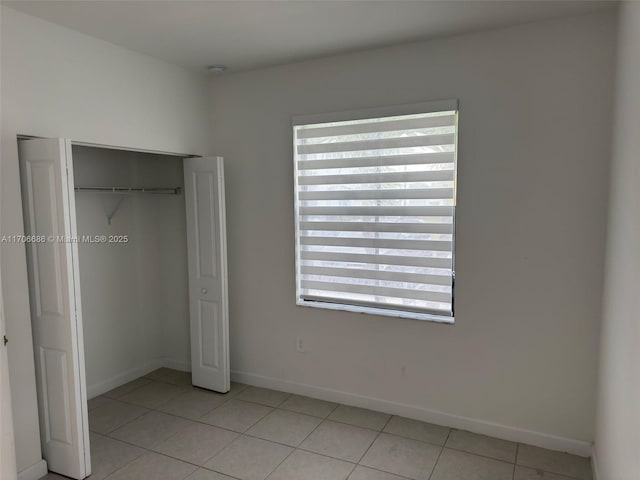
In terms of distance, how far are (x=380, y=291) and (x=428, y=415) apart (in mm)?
989

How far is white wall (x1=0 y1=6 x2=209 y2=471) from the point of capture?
2.60m

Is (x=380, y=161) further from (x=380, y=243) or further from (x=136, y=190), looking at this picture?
(x=136, y=190)

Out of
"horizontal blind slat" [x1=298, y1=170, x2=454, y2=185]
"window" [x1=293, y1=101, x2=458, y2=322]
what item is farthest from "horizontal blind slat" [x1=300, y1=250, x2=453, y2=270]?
"horizontal blind slat" [x1=298, y1=170, x2=454, y2=185]

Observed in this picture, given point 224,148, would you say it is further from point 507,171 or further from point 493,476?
point 493,476

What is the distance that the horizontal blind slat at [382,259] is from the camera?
327cm

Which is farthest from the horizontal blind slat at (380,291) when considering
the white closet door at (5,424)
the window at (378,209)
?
the white closet door at (5,424)

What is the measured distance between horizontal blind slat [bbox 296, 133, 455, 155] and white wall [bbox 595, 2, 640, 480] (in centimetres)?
104

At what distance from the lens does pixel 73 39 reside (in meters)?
2.93

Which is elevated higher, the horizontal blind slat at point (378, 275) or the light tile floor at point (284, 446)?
the horizontal blind slat at point (378, 275)

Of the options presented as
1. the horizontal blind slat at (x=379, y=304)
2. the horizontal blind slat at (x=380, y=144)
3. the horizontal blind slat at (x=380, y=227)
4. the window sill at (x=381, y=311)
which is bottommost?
the window sill at (x=381, y=311)

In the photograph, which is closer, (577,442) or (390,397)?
(577,442)

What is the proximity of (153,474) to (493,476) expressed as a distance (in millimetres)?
2096

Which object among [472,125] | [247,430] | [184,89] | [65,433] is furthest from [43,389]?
[472,125]

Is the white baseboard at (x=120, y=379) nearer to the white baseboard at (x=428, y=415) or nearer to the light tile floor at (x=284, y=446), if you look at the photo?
the light tile floor at (x=284, y=446)
